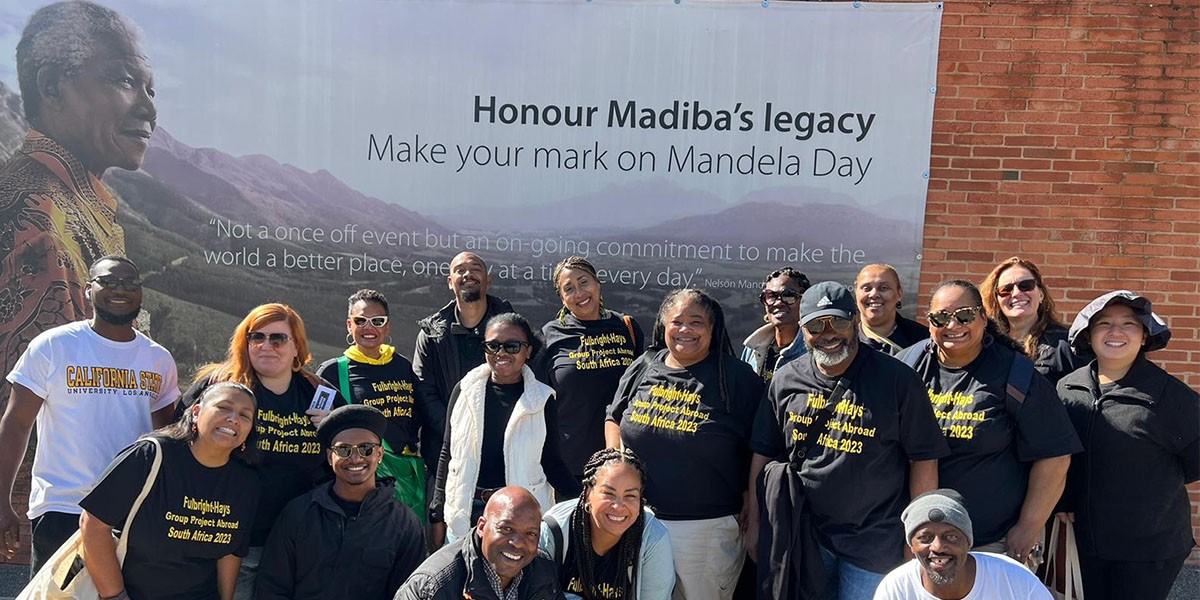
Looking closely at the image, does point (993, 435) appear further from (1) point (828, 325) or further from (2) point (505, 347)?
(2) point (505, 347)

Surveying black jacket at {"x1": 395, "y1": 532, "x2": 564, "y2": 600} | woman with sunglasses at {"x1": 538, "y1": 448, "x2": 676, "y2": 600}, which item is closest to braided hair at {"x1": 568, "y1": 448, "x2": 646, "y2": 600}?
woman with sunglasses at {"x1": 538, "y1": 448, "x2": 676, "y2": 600}

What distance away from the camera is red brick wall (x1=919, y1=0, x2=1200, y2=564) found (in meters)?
5.25

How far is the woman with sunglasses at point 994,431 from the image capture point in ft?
10.9

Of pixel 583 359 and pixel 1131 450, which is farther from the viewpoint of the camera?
pixel 583 359

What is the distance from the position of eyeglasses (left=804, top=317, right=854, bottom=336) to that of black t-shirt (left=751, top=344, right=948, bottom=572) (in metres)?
0.14

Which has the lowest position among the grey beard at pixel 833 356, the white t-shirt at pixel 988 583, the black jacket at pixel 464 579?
the black jacket at pixel 464 579

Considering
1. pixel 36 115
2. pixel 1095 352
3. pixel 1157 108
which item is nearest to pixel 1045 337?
pixel 1095 352

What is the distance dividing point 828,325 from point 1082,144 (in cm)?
291

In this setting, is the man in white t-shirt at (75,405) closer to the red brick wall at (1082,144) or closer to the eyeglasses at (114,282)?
the eyeglasses at (114,282)

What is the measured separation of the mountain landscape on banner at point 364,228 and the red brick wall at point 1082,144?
1.98 ft

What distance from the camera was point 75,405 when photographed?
11.8ft

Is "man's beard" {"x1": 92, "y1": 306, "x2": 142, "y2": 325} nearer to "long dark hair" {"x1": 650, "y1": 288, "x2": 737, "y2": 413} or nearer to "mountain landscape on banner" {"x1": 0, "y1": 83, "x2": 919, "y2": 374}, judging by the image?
"mountain landscape on banner" {"x1": 0, "y1": 83, "x2": 919, "y2": 374}

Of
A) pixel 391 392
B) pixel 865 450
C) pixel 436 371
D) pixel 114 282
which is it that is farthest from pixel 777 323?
pixel 114 282

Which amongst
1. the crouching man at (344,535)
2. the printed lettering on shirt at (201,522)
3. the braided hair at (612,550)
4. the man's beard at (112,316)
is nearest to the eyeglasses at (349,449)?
the crouching man at (344,535)
